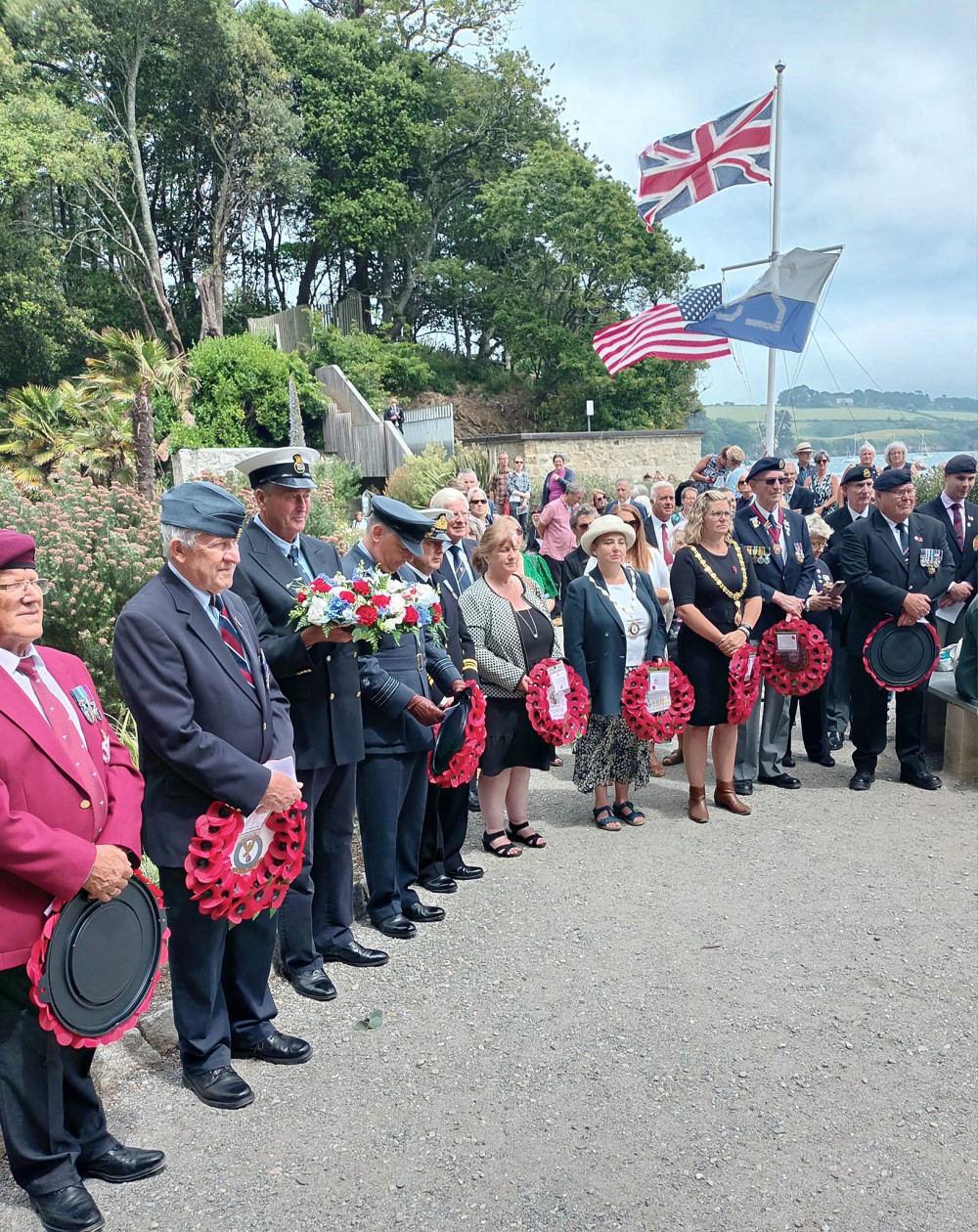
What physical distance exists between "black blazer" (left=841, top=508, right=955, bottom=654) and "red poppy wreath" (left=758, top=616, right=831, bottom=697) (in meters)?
0.50

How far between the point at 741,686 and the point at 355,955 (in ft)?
10.6

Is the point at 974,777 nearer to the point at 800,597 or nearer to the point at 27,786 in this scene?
the point at 800,597

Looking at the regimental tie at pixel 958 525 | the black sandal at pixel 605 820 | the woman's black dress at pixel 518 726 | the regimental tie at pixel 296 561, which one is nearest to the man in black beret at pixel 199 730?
the regimental tie at pixel 296 561

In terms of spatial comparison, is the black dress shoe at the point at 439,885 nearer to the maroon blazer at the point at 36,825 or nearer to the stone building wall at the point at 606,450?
the maroon blazer at the point at 36,825

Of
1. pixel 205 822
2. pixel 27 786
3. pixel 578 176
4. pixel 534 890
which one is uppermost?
pixel 578 176

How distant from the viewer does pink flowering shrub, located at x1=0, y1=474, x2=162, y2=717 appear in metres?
7.08

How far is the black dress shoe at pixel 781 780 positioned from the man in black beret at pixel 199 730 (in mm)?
4707

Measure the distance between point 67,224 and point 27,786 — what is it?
118 feet

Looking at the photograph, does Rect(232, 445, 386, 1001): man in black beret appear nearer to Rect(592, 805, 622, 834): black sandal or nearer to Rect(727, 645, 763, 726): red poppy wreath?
Rect(592, 805, 622, 834): black sandal

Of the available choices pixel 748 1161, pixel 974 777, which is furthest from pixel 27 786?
pixel 974 777

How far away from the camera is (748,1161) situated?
3166 mm

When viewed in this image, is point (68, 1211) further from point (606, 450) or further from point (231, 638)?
point (606, 450)

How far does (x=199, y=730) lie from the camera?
10.7 ft

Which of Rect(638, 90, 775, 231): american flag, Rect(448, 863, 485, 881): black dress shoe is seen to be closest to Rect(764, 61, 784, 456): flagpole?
Rect(638, 90, 775, 231): american flag
